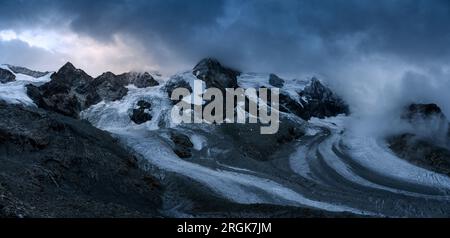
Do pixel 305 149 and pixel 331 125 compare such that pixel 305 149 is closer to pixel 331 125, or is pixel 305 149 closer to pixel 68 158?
pixel 331 125

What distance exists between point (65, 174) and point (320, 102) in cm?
9817

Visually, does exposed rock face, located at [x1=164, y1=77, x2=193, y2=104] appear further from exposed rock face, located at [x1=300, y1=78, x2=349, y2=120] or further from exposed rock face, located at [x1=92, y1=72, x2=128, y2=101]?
exposed rock face, located at [x1=300, y1=78, x2=349, y2=120]

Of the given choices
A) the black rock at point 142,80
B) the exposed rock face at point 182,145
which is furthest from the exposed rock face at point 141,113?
the exposed rock face at point 182,145

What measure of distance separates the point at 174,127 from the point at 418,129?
124 ft

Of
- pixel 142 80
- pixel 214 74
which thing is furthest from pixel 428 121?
pixel 142 80

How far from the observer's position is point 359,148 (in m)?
88.6

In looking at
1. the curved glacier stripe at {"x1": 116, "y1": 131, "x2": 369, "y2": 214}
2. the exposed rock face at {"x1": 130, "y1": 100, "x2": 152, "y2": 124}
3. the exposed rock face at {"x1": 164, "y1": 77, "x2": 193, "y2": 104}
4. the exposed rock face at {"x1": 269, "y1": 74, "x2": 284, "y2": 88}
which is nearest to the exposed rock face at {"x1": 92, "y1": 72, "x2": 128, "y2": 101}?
the exposed rock face at {"x1": 164, "y1": 77, "x2": 193, "y2": 104}

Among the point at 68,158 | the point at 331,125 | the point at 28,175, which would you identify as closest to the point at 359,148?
the point at 331,125

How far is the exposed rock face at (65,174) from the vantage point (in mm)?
32875

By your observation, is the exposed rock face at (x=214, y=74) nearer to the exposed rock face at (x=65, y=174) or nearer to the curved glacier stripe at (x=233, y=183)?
the curved glacier stripe at (x=233, y=183)

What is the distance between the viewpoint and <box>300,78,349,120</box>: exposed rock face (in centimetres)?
13306

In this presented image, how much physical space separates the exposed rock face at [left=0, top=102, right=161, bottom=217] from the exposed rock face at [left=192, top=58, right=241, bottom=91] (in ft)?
181

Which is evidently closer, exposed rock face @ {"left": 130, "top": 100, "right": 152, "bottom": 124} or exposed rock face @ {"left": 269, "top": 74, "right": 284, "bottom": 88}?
exposed rock face @ {"left": 130, "top": 100, "right": 152, "bottom": 124}

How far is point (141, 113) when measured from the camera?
4136 inches
